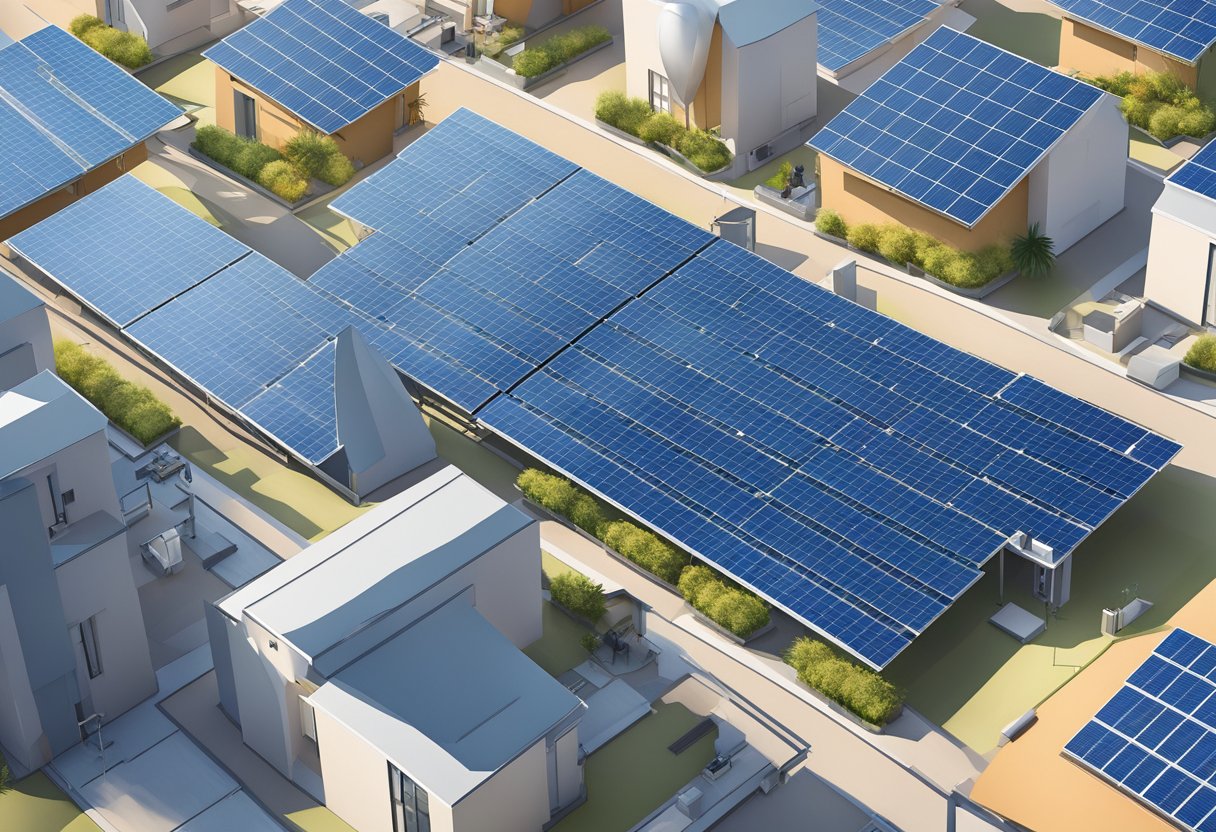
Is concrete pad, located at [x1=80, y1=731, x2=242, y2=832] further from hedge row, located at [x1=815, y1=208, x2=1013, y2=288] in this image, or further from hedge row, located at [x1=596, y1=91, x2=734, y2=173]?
hedge row, located at [x1=596, y1=91, x2=734, y2=173]

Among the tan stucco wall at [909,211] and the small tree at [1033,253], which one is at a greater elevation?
the tan stucco wall at [909,211]

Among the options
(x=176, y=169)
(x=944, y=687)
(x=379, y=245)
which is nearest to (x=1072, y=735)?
(x=944, y=687)

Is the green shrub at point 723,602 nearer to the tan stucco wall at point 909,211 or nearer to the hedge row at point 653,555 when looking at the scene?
the hedge row at point 653,555

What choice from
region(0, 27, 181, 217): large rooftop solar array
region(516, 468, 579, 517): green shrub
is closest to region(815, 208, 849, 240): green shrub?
region(516, 468, 579, 517): green shrub

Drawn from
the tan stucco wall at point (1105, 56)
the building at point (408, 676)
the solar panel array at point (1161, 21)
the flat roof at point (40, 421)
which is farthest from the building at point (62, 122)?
the solar panel array at point (1161, 21)

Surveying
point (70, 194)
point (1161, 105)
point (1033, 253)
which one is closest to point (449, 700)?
point (1033, 253)

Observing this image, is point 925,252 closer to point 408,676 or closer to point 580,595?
point 580,595

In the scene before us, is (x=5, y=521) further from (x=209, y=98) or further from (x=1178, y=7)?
(x=1178, y=7)
